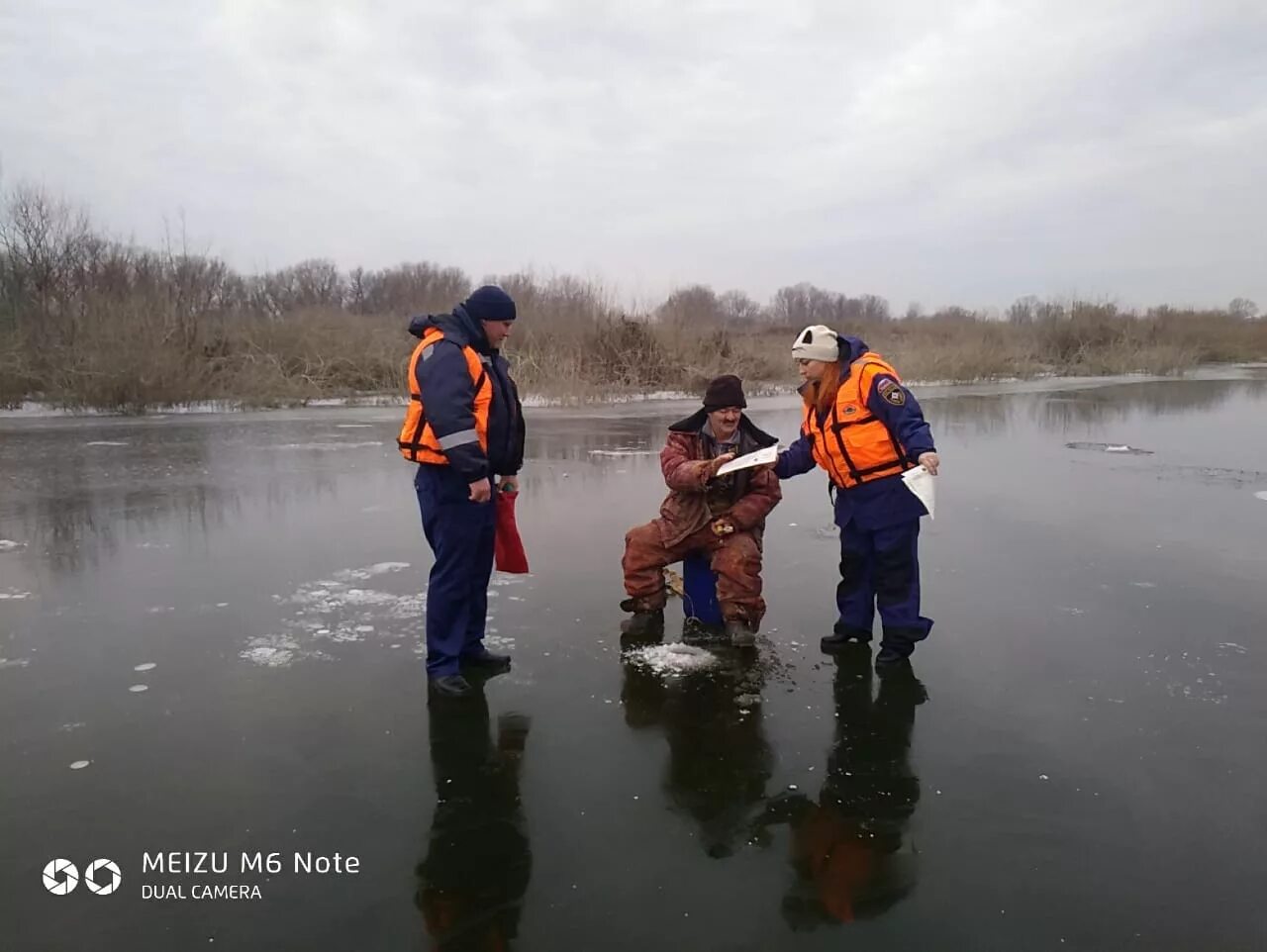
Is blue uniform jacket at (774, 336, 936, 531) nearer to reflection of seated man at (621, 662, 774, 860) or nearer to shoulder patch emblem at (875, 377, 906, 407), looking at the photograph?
shoulder patch emblem at (875, 377, 906, 407)

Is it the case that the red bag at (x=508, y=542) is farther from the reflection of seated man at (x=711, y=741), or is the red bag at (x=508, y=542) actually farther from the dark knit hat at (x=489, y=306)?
the dark knit hat at (x=489, y=306)

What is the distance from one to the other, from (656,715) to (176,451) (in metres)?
11.0

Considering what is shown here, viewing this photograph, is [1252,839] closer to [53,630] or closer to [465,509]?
[465,509]

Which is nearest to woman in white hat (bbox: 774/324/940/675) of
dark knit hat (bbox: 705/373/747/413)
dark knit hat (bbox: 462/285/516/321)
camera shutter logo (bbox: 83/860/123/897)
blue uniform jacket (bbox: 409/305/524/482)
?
dark knit hat (bbox: 705/373/747/413)

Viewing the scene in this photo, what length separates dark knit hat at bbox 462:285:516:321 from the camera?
4145mm

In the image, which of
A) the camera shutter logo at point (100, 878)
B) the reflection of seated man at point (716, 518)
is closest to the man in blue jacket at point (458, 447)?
the reflection of seated man at point (716, 518)

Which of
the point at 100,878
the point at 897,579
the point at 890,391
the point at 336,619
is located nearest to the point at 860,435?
the point at 890,391

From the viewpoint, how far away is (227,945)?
2408mm

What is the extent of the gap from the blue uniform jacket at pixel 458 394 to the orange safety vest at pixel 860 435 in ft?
5.95

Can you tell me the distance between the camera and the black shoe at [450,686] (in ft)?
13.3

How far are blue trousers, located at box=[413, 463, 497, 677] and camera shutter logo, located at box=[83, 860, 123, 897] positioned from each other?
1622 mm

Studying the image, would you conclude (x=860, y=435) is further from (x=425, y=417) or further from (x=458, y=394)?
(x=425, y=417)

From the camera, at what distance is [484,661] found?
4473 mm

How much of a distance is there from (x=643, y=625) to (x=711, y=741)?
144 centimetres
